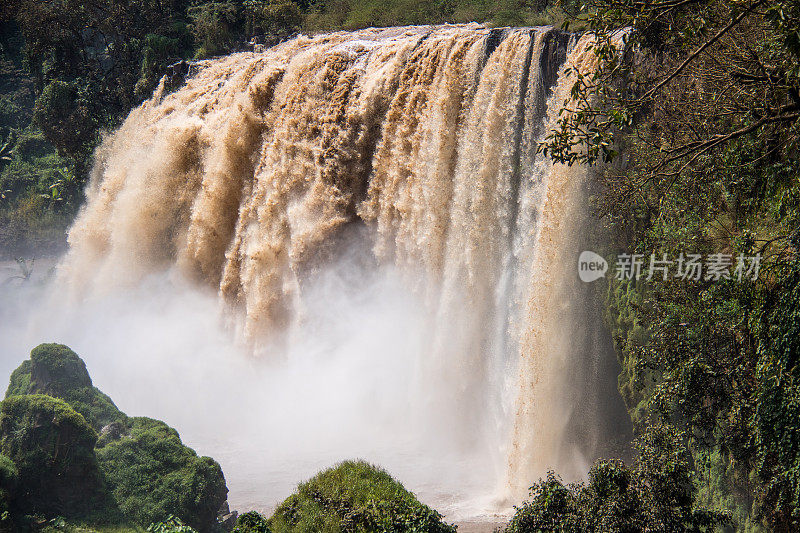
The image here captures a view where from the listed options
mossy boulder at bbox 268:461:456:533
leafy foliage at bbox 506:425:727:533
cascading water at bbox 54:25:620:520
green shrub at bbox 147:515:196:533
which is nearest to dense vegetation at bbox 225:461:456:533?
mossy boulder at bbox 268:461:456:533

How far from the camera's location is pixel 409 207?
11828 millimetres

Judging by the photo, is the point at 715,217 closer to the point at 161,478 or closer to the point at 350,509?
the point at 350,509

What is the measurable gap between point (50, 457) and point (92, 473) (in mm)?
674

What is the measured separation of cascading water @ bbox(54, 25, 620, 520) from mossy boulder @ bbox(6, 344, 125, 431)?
2.92 m

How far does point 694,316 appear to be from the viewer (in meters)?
6.98

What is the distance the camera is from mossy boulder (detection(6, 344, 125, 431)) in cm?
1270

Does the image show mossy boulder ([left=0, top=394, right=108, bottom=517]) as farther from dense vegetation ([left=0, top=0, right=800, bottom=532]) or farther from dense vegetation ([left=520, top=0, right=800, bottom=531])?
dense vegetation ([left=520, top=0, right=800, bottom=531])

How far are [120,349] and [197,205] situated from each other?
396 cm

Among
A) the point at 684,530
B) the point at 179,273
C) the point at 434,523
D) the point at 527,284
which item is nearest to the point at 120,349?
the point at 179,273

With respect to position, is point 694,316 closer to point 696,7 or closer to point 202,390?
point 696,7

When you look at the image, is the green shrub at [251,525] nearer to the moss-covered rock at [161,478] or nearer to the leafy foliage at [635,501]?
the moss-covered rock at [161,478]

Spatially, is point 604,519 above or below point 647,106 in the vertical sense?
below

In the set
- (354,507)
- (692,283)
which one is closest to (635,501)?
(692,283)

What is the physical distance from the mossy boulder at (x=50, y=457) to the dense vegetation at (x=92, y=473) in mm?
13
